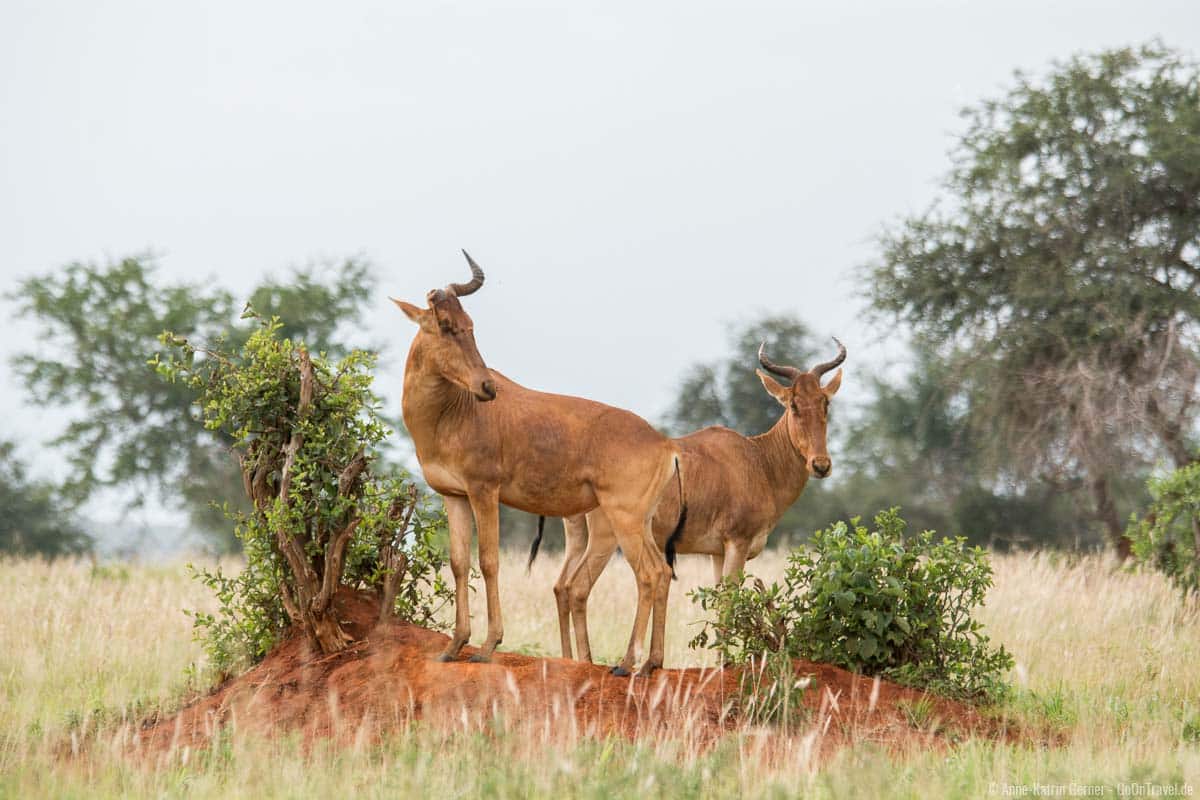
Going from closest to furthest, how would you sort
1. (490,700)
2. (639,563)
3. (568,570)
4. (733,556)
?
(490,700)
(639,563)
(568,570)
(733,556)

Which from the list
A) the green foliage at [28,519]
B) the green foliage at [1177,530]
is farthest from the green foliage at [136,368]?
the green foliage at [1177,530]

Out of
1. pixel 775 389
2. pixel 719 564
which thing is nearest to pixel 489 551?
pixel 719 564

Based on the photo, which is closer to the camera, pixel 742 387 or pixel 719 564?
pixel 719 564

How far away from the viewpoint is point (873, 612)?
907 centimetres

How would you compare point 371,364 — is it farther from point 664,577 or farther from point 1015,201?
point 1015,201

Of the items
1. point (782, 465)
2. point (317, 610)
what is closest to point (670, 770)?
point (317, 610)

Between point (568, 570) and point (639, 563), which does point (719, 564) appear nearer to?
point (568, 570)

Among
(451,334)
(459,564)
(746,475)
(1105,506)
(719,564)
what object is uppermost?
(1105,506)

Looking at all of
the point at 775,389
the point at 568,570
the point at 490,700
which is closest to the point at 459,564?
the point at 490,700

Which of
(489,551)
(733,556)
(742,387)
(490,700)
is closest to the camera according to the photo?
(490,700)

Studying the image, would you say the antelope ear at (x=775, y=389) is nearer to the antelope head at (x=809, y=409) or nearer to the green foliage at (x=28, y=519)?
the antelope head at (x=809, y=409)

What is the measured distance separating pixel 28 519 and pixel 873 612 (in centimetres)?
3259

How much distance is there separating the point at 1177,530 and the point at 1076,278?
9.51 m

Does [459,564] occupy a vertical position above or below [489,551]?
below
